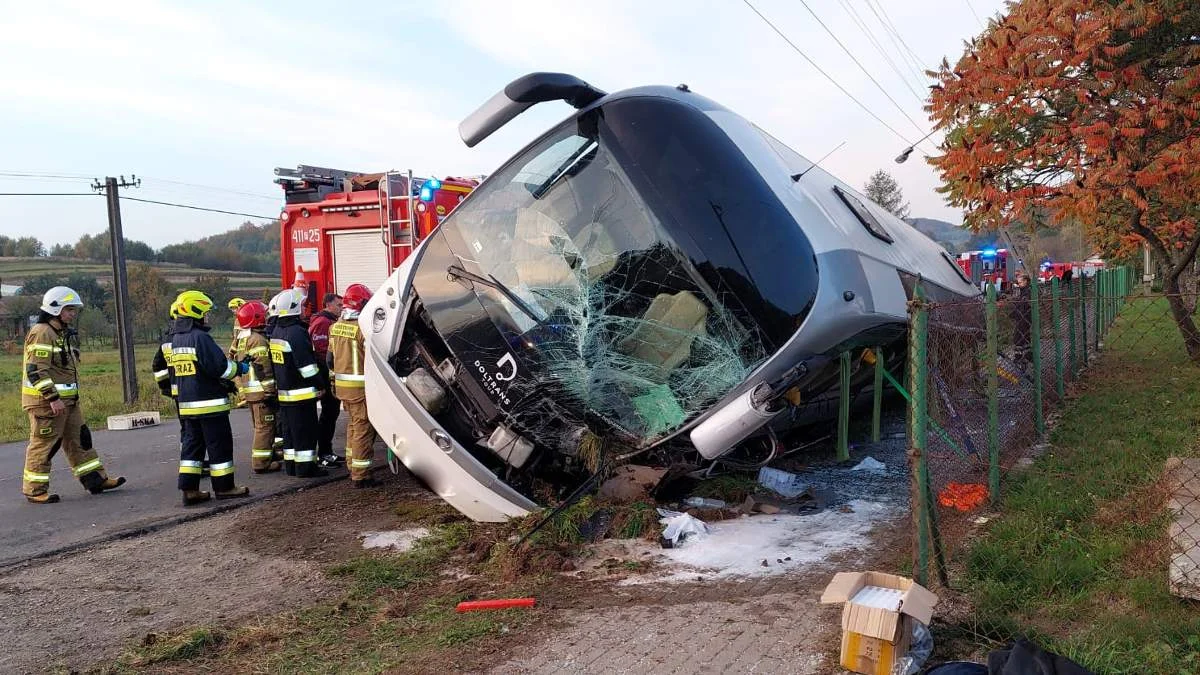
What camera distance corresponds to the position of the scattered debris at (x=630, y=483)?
4.91 metres

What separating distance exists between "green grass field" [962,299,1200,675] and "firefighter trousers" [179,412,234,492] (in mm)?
5316

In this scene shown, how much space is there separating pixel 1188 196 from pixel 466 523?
7.53 metres

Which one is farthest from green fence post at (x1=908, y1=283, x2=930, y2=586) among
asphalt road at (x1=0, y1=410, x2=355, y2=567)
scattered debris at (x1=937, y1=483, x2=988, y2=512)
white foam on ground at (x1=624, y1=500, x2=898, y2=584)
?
asphalt road at (x1=0, y1=410, x2=355, y2=567)

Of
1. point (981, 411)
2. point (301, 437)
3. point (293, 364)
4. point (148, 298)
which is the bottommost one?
point (301, 437)

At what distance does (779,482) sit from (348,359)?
11.6ft

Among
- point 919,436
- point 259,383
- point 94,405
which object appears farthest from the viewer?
point 94,405

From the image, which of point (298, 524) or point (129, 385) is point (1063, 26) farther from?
point (129, 385)

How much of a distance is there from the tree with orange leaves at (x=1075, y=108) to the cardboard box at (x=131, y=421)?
33.1ft

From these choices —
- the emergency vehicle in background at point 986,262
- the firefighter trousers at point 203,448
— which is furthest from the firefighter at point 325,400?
the emergency vehicle in background at point 986,262

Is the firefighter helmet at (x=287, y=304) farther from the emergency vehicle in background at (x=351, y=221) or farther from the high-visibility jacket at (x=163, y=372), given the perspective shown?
the emergency vehicle in background at (x=351, y=221)

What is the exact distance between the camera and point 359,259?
31.4ft

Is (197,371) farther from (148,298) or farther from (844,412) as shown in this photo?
(148,298)

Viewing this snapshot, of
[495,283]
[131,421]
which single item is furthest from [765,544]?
[131,421]

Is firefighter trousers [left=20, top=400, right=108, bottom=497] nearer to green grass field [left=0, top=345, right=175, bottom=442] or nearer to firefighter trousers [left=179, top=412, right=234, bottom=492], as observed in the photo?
firefighter trousers [left=179, top=412, right=234, bottom=492]
